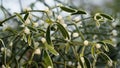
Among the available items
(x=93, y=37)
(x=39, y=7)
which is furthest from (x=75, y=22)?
(x=39, y=7)

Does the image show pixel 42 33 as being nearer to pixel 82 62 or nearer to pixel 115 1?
pixel 82 62

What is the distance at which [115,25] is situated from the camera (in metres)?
1.00

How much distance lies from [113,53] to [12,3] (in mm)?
375

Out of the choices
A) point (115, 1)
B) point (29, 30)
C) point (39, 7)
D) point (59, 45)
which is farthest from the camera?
point (115, 1)

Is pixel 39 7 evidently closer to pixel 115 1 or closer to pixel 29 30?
pixel 29 30

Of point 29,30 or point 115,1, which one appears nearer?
point 29,30

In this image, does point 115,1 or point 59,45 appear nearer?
point 59,45

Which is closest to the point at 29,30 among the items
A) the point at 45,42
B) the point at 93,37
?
the point at 45,42

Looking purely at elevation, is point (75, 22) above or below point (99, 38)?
above

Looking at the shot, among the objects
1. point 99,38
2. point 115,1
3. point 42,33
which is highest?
point 42,33

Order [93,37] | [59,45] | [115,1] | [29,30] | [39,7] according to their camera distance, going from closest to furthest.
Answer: [29,30] < [59,45] < [93,37] < [39,7] < [115,1]

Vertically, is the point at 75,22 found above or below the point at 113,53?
above

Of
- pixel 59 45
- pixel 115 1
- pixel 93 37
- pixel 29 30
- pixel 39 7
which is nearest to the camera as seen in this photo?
pixel 29 30

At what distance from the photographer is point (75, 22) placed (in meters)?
0.77
